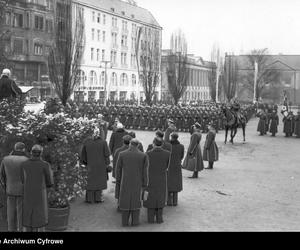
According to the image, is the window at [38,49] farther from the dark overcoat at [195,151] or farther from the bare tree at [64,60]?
the dark overcoat at [195,151]

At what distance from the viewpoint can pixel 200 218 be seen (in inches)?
363

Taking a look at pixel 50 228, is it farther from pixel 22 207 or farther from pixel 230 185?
pixel 230 185

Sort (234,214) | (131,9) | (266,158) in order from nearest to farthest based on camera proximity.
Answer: (234,214) < (266,158) < (131,9)

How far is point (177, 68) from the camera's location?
39031 millimetres

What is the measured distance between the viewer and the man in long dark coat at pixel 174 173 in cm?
1007

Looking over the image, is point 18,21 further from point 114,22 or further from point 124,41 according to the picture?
point 124,41

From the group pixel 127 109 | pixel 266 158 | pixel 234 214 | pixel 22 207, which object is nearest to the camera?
pixel 22 207

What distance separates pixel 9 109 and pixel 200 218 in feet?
14.6

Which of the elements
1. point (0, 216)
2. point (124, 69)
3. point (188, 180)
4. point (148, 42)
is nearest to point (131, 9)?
point (124, 69)

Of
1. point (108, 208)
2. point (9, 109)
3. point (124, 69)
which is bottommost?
point (108, 208)

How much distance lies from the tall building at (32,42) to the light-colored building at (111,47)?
18.0ft

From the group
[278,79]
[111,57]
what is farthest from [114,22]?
[278,79]

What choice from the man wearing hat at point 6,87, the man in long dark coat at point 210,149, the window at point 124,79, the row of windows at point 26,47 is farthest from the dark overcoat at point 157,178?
the window at point 124,79

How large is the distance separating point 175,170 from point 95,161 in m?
1.84
